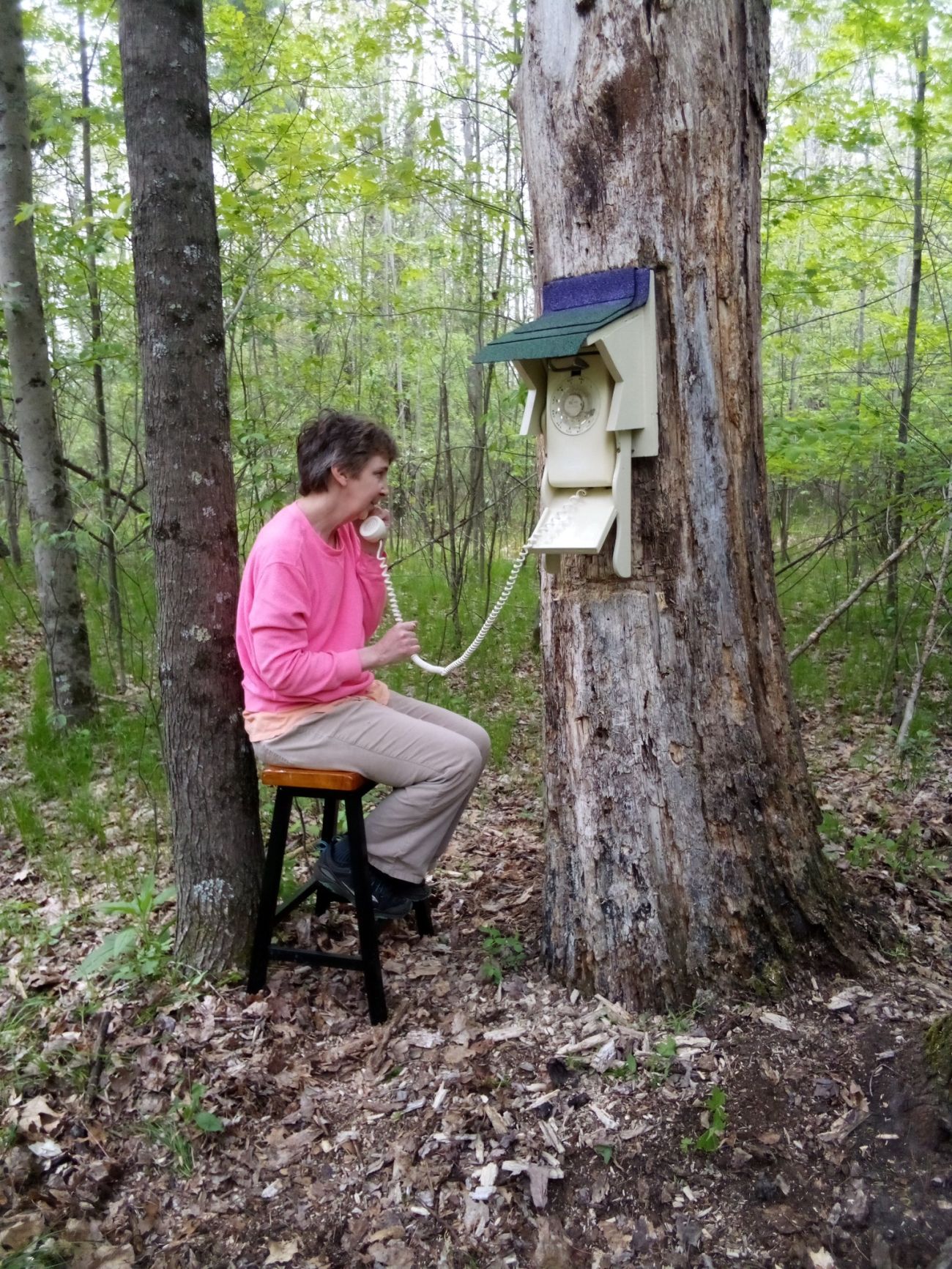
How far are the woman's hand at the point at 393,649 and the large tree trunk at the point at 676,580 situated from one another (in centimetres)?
49

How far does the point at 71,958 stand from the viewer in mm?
3043

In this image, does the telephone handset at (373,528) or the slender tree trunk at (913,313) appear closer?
the telephone handset at (373,528)

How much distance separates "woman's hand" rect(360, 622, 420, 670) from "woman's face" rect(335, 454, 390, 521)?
0.41 meters

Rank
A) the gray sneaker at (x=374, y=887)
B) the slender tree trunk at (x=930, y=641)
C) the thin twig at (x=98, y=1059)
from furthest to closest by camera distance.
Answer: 1. the slender tree trunk at (x=930, y=641)
2. the gray sneaker at (x=374, y=887)
3. the thin twig at (x=98, y=1059)

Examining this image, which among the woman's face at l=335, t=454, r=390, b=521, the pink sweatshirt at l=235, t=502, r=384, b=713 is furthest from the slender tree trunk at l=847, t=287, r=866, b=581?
the pink sweatshirt at l=235, t=502, r=384, b=713

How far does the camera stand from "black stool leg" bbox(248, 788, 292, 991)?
2.60 m

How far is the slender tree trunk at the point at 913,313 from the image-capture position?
17.6 ft

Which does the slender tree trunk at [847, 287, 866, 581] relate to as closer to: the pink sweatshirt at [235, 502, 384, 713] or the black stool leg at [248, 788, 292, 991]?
the pink sweatshirt at [235, 502, 384, 713]

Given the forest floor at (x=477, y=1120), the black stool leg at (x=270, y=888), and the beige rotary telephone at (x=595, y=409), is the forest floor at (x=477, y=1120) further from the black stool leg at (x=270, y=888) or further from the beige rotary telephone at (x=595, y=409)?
the beige rotary telephone at (x=595, y=409)

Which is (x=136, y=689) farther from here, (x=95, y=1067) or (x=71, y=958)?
(x=95, y=1067)

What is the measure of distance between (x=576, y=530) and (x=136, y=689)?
4.78m

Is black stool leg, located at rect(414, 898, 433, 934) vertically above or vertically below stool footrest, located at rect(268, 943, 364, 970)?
below

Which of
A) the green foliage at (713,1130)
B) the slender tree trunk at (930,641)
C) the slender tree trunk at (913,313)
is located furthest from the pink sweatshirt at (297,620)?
the slender tree trunk at (913,313)

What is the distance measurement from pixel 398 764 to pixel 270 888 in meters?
0.56
